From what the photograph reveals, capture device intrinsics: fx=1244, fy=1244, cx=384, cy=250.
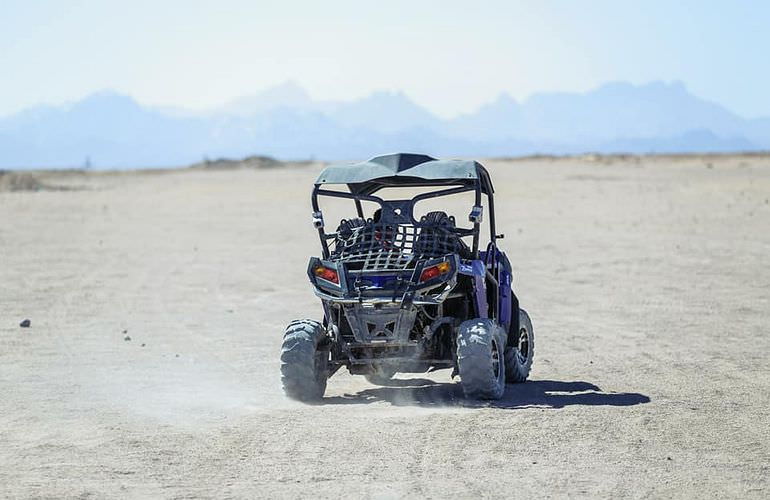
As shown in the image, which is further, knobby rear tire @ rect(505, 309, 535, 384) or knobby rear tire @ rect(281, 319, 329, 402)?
knobby rear tire @ rect(505, 309, 535, 384)

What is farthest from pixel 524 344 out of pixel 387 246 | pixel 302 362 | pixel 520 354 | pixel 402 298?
pixel 302 362

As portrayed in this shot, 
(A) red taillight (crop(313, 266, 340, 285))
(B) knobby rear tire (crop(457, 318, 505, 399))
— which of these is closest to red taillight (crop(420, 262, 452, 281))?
(B) knobby rear tire (crop(457, 318, 505, 399))

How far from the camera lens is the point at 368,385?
39.8ft

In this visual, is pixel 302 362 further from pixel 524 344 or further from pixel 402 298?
pixel 524 344

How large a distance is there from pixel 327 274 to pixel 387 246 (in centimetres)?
59

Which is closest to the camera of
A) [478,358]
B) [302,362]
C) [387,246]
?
[478,358]

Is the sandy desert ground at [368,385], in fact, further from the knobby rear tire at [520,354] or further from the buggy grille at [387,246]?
the buggy grille at [387,246]

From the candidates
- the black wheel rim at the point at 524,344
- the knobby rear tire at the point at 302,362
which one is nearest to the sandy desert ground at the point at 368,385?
the knobby rear tire at the point at 302,362

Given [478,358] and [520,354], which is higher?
[478,358]

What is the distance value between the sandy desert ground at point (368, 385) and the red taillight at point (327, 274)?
3.61 ft

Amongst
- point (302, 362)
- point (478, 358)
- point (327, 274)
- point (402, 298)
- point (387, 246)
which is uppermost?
point (387, 246)

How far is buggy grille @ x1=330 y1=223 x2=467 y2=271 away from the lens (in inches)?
420

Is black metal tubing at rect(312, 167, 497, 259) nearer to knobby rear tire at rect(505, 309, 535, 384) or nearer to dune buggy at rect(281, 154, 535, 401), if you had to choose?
dune buggy at rect(281, 154, 535, 401)

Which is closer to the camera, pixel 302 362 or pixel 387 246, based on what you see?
pixel 302 362
